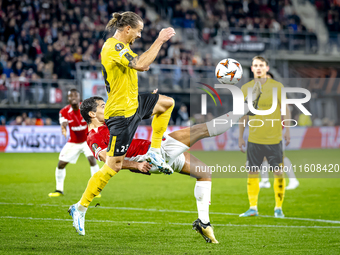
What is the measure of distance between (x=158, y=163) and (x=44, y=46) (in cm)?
1685

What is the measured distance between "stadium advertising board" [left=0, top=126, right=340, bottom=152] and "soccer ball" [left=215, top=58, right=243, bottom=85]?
439 inches

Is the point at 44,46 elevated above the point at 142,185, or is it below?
above

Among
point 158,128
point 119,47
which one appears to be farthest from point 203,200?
point 119,47

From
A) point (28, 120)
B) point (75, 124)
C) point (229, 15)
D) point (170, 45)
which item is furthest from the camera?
point (229, 15)

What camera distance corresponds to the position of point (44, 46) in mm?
20891

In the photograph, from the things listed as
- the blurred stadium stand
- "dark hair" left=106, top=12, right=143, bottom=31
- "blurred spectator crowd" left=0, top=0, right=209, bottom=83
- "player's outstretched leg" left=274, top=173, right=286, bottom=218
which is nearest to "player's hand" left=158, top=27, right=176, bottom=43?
"dark hair" left=106, top=12, right=143, bottom=31

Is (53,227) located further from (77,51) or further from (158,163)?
(77,51)

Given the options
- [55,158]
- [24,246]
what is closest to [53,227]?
[24,246]

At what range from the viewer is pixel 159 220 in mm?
7172

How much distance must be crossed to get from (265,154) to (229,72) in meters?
1.56

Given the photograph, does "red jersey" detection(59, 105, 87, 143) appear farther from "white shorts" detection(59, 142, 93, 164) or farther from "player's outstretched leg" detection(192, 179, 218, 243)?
"player's outstretched leg" detection(192, 179, 218, 243)

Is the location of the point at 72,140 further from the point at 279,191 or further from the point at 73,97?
the point at 279,191

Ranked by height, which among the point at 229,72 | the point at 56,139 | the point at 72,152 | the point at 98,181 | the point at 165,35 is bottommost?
the point at 56,139

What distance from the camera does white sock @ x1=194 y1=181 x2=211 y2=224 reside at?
18.4 feet
